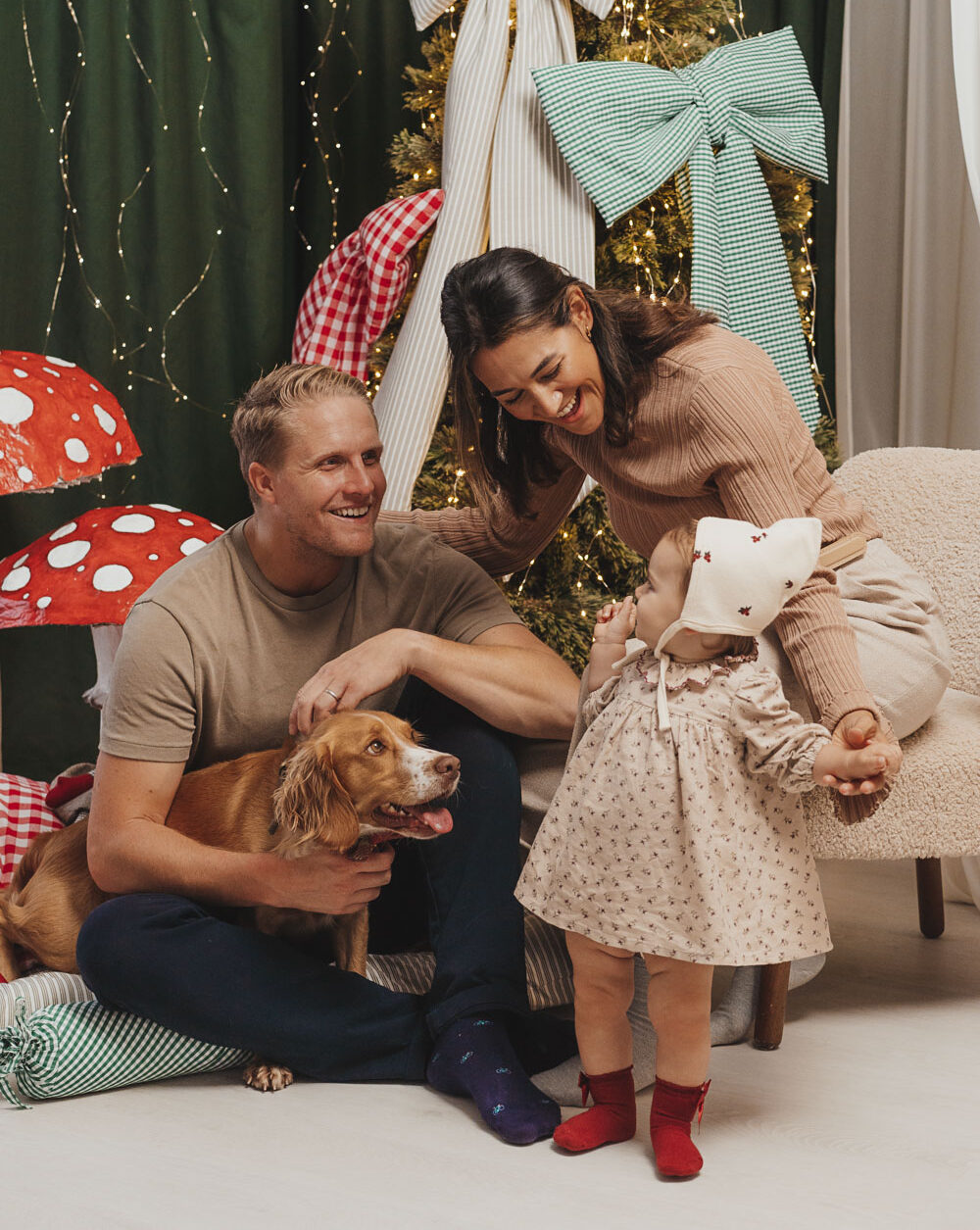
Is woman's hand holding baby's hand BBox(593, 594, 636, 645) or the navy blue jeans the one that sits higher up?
woman's hand holding baby's hand BBox(593, 594, 636, 645)

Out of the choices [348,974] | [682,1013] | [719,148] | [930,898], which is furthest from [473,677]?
[719,148]

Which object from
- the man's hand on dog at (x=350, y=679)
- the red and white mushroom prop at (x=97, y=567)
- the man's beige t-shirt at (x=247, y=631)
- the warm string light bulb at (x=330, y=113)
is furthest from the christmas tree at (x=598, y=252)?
the man's hand on dog at (x=350, y=679)

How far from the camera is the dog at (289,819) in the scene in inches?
58.8

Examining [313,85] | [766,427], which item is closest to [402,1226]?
[766,427]

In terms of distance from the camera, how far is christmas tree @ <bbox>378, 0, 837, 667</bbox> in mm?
2625

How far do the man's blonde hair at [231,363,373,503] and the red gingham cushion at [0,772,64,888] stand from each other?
0.77 meters

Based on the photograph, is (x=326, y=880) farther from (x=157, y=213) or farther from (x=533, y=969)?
(x=157, y=213)

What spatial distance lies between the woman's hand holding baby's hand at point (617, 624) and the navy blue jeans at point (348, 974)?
0.30 meters

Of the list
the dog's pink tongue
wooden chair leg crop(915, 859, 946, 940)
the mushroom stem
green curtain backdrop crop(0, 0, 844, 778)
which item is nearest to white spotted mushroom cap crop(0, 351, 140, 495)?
the mushroom stem

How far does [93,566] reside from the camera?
2092mm

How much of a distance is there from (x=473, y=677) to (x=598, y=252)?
139cm

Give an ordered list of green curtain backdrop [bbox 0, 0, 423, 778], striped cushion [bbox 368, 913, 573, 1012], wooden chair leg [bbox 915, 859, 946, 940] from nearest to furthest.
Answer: striped cushion [bbox 368, 913, 573, 1012], wooden chair leg [bbox 915, 859, 946, 940], green curtain backdrop [bbox 0, 0, 423, 778]

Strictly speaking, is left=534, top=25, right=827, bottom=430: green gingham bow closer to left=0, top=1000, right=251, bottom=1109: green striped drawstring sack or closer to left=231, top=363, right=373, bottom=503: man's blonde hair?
left=231, top=363, right=373, bottom=503: man's blonde hair

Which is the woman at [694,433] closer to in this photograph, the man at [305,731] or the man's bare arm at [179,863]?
the man at [305,731]
